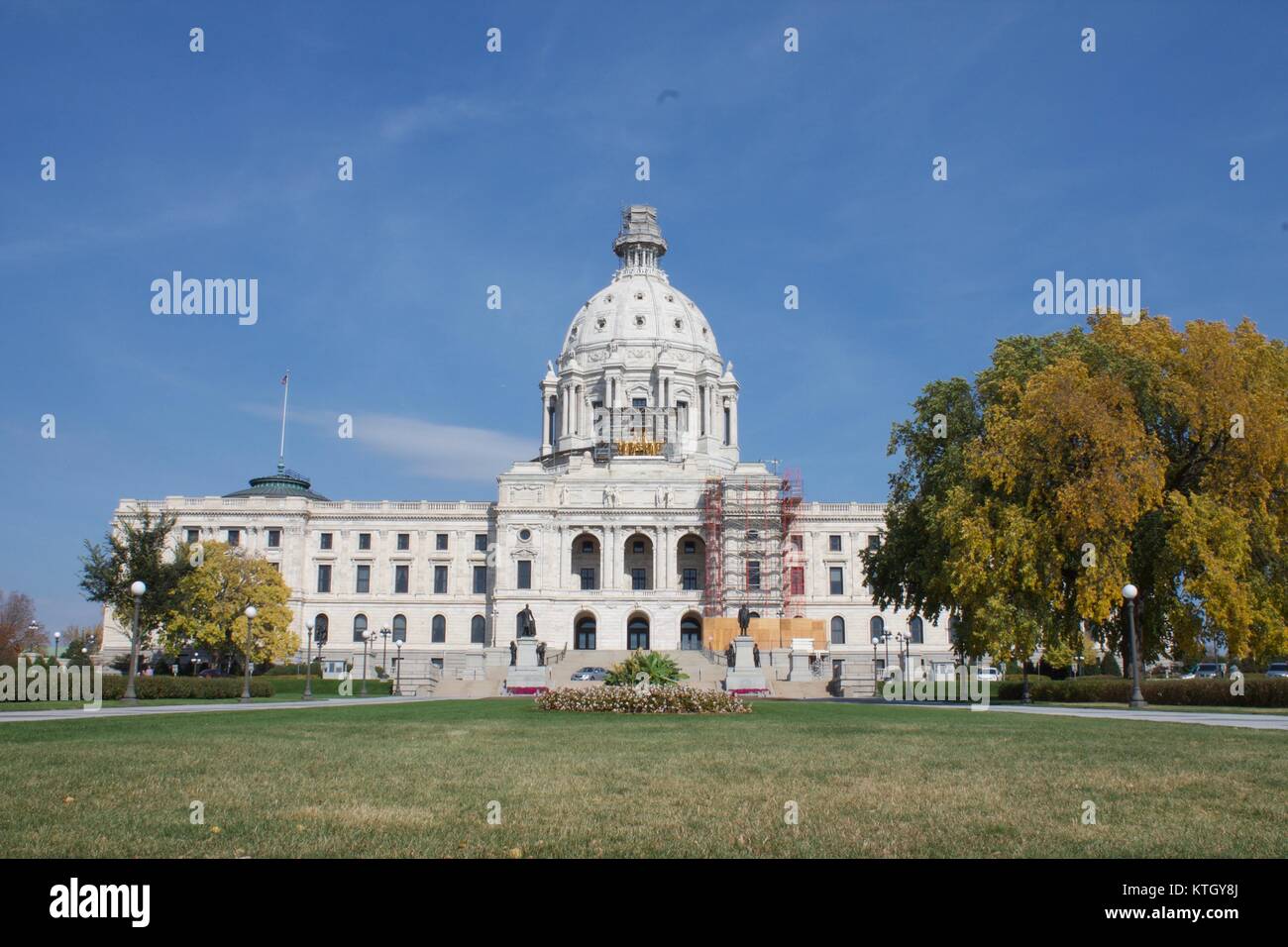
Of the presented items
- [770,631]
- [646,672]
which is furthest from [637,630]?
[646,672]

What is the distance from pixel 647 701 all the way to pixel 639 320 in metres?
89.3

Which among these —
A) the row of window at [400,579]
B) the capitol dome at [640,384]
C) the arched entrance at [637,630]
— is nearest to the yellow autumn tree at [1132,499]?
the arched entrance at [637,630]

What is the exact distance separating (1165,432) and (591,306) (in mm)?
88922

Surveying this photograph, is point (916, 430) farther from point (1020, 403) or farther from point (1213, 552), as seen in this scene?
point (1213, 552)

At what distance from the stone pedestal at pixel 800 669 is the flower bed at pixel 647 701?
30.1 metres

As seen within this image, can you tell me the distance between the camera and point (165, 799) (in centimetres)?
1051

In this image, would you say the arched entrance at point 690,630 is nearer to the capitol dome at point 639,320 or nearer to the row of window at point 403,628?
the row of window at point 403,628

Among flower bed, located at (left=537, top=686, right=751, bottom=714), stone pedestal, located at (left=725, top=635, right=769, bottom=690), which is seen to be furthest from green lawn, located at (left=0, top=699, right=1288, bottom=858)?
stone pedestal, located at (left=725, top=635, right=769, bottom=690)

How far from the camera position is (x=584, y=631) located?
310 ft

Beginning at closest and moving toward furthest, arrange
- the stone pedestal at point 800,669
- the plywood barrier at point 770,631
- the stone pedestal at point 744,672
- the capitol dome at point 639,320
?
the stone pedestal at point 744,672
the stone pedestal at point 800,669
the plywood barrier at point 770,631
the capitol dome at point 639,320

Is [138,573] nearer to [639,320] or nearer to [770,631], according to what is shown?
[770,631]

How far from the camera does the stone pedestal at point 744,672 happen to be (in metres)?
49.4

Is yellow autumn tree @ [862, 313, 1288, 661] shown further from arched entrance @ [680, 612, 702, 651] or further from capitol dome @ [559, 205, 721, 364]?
capitol dome @ [559, 205, 721, 364]
